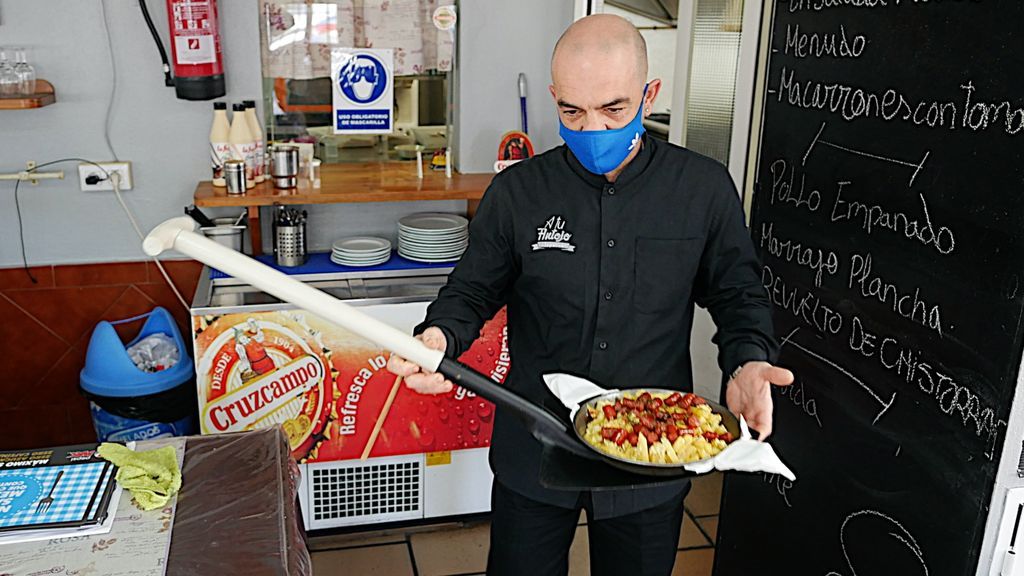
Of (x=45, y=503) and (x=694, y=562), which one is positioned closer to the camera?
(x=45, y=503)

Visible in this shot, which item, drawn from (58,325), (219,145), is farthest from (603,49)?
(58,325)

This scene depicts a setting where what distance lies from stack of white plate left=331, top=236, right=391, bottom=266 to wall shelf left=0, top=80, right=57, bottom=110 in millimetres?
1015

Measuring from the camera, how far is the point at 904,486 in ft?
6.32

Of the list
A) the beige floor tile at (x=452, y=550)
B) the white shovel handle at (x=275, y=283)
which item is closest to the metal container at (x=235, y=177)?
the beige floor tile at (x=452, y=550)

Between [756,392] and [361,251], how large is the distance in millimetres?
1740

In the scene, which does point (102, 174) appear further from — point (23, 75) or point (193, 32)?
point (193, 32)

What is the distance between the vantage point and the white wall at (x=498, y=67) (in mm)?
3359

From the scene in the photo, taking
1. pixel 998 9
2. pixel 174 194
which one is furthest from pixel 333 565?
pixel 998 9

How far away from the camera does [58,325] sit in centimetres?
323

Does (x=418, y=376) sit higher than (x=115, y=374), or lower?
higher

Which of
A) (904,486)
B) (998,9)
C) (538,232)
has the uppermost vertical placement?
(998,9)

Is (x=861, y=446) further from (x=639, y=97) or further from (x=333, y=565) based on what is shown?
(x=333, y=565)

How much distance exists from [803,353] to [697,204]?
0.58 metres

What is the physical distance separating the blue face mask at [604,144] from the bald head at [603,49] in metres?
0.09
